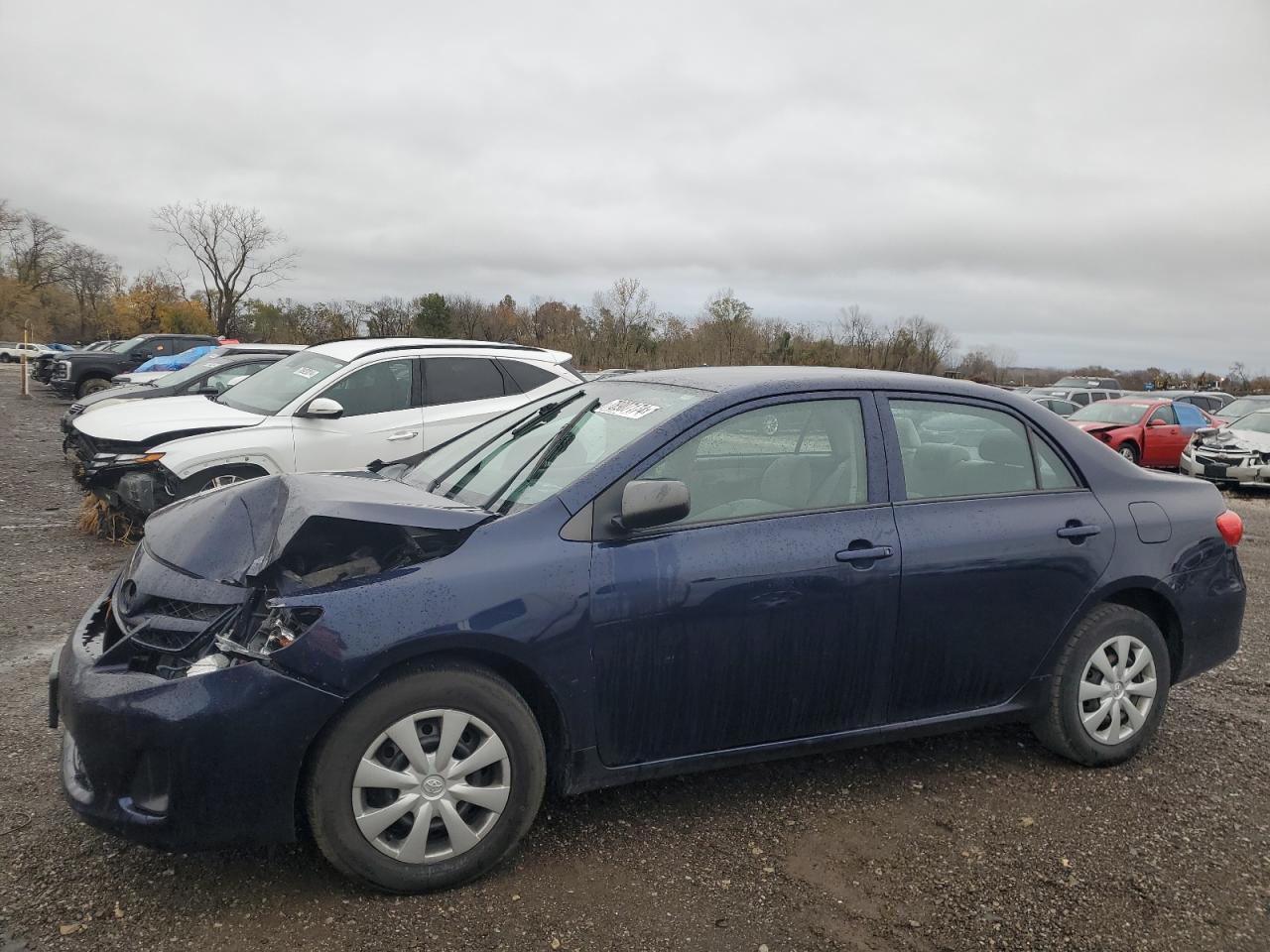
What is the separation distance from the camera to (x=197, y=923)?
270cm

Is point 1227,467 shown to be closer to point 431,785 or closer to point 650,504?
point 650,504

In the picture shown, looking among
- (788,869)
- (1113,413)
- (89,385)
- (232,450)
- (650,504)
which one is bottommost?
(788,869)

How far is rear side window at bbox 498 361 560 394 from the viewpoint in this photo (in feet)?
28.6

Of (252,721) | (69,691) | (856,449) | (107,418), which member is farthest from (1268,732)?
(107,418)

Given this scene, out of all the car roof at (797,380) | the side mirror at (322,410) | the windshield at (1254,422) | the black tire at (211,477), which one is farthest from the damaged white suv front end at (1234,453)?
the black tire at (211,477)

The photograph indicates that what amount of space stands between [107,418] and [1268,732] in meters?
8.71

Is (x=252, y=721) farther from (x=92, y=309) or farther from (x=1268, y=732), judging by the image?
(x=92, y=309)

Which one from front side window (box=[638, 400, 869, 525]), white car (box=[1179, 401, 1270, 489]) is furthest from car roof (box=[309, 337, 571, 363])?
white car (box=[1179, 401, 1270, 489])

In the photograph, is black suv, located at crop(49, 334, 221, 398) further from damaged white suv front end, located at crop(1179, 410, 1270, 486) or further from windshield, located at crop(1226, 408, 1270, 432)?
windshield, located at crop(1226, 408, 1270, 432)

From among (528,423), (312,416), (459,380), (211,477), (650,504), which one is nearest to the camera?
(650,504)

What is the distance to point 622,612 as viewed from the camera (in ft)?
A: 9.89

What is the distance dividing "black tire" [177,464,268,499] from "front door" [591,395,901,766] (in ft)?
16.8

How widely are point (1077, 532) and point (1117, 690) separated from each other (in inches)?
28.9

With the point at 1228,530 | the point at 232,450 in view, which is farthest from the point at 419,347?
the point at 1228,530
